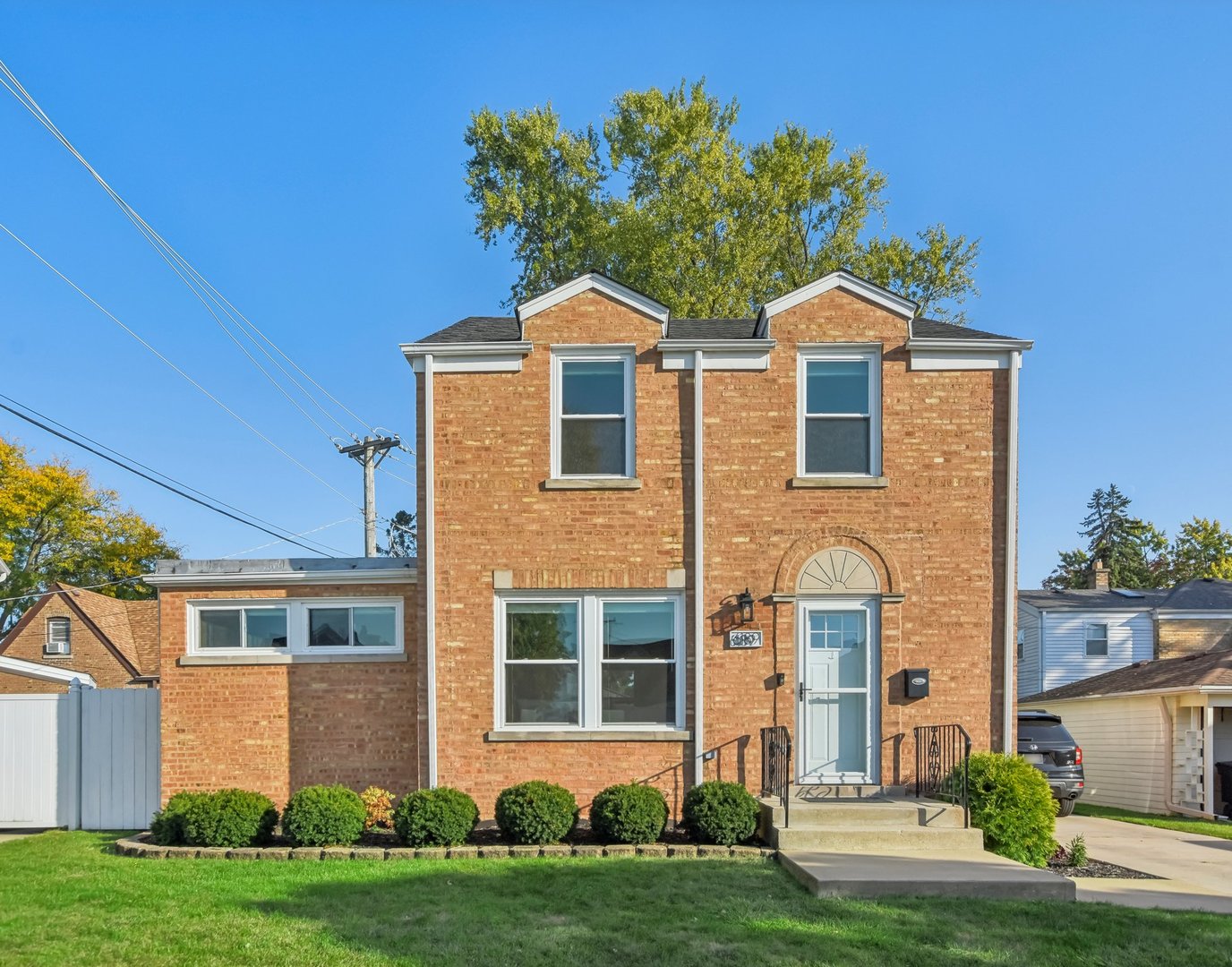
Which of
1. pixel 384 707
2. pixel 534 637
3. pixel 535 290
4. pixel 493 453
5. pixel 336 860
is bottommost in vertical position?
pixel 336 860

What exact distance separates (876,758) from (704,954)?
225 inches

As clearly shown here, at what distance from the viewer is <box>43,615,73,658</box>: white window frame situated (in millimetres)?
36125

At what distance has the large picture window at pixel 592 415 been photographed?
12.7 meters

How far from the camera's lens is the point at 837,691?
1226cm

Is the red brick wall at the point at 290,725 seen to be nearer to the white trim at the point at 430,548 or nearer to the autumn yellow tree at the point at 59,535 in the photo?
the white trim at the point at 430,548

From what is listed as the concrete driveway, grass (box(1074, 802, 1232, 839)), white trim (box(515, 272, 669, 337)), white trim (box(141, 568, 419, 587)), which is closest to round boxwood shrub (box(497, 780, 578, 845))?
white trim (box(141, 568, 419, 587))

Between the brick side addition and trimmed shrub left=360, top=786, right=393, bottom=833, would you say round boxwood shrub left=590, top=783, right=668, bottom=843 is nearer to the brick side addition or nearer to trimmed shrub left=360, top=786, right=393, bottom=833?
the brick side addition

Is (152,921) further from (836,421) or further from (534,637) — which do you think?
(836,421)

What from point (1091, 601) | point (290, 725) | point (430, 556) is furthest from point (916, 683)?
point (1091, 601)

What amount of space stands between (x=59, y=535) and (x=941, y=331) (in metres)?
39.3

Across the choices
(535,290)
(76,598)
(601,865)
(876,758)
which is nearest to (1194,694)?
(876,758)

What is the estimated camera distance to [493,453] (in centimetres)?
1260

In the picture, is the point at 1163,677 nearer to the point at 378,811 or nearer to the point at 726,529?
the point at 726,529

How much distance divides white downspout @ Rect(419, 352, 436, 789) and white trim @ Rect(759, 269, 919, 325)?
422cm
